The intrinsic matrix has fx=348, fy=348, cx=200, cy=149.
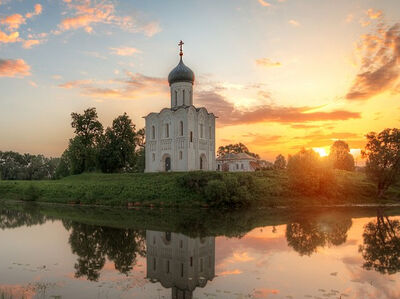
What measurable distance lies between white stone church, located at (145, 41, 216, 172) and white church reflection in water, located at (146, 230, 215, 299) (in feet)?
70.1

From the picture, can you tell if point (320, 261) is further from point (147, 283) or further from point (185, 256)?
point (147, 283)

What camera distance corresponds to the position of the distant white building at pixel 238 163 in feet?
195

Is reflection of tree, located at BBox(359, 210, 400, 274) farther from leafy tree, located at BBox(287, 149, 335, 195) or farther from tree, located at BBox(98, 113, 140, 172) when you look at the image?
tree, located at BBox(98, 113, 140, 172)

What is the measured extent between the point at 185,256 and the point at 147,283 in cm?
Result: 366

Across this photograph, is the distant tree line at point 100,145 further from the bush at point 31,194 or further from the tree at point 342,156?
the tree at point 342,156

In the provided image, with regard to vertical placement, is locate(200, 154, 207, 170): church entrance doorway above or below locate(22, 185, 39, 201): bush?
above

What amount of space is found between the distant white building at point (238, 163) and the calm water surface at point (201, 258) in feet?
115

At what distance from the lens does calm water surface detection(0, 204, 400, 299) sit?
10.1m

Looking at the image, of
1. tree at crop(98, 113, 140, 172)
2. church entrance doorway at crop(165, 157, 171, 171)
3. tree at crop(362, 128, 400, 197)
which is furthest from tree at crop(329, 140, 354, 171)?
tree at crop(98, 113, 140, 172)

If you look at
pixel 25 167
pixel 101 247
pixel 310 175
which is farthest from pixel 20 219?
pixel 25 167

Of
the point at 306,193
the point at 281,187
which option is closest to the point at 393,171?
the point at 306,193

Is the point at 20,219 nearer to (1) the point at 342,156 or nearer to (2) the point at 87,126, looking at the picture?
(2) the point at 87,126

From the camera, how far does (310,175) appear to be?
35.2 meters

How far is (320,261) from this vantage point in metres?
13.1
